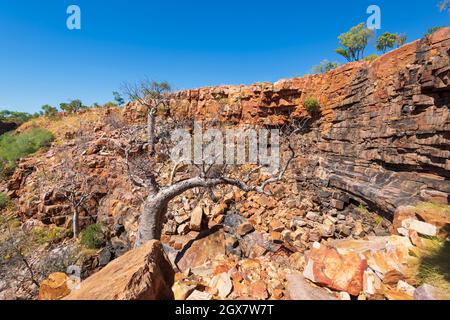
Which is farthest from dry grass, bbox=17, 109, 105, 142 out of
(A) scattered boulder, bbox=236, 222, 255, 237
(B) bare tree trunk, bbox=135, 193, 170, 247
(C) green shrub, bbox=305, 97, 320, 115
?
(C) green shrub, bbox=305, 97, 320, 115

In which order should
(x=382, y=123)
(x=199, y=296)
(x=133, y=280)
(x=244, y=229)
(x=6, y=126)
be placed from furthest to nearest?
(x=6, y=126) → (x=382, y=123) → (x=244, y=229) → (x=199, y=296) → (x=133, y=280)

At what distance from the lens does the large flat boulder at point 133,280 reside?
1730 millimetres

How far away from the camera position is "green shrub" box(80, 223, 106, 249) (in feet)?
23.5

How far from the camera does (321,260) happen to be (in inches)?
103

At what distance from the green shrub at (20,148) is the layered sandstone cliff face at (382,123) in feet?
52.5

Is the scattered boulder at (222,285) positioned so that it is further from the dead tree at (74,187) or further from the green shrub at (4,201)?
the green shrub at (4,201)

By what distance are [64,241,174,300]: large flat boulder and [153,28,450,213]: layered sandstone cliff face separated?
5.74 metres

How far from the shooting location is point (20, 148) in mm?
13078

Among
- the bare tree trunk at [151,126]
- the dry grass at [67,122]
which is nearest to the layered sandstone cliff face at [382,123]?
the bare tree trunk at [151,126]

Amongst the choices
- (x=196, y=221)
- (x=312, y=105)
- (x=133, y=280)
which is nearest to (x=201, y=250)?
(x=196, y=221)

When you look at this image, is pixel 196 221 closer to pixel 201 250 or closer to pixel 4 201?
pixel 201 250

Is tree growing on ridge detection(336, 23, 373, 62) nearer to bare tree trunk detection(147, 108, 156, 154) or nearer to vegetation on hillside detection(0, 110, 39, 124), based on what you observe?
bare tree trunk detection(147, 108, 156, 154)

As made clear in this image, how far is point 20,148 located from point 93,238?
11.6 m

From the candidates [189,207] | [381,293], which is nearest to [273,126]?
[189,207]
